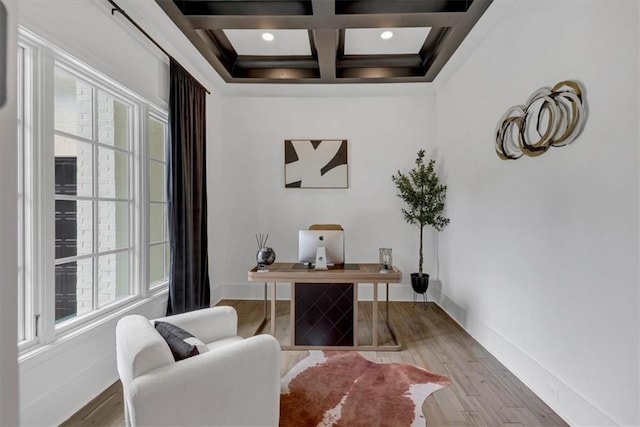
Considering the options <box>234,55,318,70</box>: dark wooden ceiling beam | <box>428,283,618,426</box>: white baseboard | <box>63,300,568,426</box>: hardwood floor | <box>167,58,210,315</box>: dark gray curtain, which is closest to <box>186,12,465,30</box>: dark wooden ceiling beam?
<box>167,58,210,315</box>: dark gray curtain

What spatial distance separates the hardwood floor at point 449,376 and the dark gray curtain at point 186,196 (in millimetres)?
739

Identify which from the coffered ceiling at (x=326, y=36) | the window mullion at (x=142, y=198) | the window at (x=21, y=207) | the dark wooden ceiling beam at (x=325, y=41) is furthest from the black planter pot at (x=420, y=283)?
the window at (x=21, y=207)

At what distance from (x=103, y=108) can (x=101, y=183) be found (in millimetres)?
620

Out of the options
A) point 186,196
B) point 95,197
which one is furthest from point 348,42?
point 95,197

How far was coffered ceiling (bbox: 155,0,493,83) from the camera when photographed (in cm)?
286

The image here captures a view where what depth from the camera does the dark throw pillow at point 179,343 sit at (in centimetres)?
157

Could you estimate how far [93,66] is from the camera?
230 cm

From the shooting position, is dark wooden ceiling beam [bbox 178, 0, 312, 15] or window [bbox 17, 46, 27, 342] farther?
dark wooden ceiling beam [bbox 178, 0, 312, 15]

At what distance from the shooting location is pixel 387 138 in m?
4.64

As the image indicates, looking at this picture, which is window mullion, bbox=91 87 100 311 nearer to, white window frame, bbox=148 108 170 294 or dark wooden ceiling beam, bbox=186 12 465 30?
white window frame, bbox=148 108 170 294

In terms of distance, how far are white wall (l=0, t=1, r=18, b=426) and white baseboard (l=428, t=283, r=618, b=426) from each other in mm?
2572

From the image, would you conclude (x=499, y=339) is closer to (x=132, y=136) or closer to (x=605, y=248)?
(x=605, y=248)

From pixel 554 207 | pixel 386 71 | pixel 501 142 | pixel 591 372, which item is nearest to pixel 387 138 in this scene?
pixel 386 71

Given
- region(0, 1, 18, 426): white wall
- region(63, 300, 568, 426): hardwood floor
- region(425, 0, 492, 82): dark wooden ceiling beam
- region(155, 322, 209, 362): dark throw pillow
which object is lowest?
region(63, 300, 568, 426): hardwood floor
